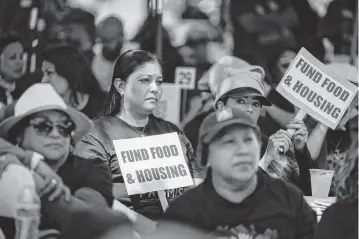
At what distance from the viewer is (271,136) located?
392 cm

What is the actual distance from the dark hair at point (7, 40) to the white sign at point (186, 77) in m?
0.77

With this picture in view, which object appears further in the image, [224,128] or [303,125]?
[303,125]

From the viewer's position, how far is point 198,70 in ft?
12.5

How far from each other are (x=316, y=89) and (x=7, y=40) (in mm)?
1567

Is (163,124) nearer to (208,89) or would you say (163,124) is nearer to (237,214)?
(208,89)

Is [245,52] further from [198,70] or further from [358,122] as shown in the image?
[358,122]

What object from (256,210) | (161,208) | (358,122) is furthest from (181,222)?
(358,122)

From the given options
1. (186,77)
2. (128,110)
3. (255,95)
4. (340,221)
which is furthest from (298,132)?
(128,110)

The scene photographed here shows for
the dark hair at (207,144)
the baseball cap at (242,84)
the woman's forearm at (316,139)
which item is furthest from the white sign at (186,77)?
the woman's forearm at (316,139)

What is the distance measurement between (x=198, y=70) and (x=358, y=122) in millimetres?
917

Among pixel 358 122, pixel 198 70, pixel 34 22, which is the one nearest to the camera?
pixel 34 22

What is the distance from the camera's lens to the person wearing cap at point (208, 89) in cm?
379

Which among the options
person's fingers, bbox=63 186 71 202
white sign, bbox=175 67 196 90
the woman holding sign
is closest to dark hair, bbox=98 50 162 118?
the woman holding sign

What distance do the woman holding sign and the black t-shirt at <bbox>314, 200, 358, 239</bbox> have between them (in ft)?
2.76
